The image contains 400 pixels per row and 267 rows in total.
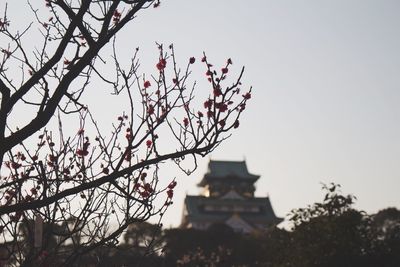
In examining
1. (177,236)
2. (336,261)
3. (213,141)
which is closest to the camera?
(213,141)

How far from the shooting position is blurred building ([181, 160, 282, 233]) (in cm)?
5431

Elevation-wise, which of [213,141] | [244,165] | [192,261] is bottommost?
[213,141]

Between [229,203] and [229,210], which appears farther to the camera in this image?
[229,203]

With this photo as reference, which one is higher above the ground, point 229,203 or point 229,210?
point 229,203

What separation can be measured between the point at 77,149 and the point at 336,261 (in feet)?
31.8

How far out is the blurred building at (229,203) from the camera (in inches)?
2138

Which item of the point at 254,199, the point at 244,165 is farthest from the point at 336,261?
the point at 244,165

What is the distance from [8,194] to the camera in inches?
232

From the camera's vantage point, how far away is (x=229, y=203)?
188 feet

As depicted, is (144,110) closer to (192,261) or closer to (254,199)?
(192,261)

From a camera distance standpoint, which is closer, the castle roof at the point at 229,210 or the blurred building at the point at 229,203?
the blurred building at the point at 229,203

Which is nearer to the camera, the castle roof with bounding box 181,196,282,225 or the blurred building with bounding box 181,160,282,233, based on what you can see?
the blurred building with bounding box 181,160,282,233

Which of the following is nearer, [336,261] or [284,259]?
[336,261]

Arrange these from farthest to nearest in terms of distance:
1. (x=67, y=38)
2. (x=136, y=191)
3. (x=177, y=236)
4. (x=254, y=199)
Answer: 1. (x=254, y=199)
2. (x=177, y=236)
3. (x=136, y=191)
4. (x=67, y=38)
